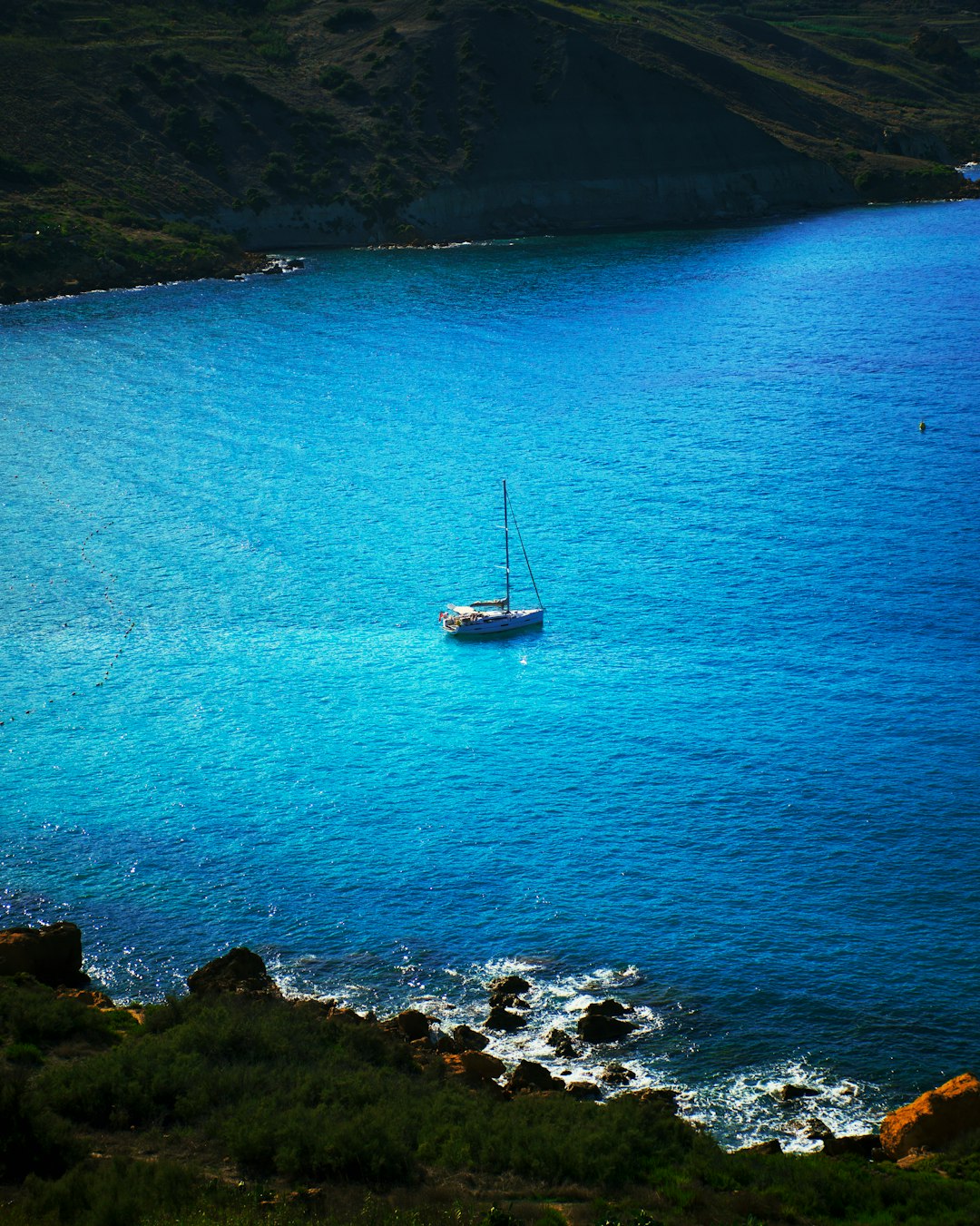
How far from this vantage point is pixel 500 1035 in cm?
4112

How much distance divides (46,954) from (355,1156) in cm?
1661

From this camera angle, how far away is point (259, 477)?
100312 millimetres

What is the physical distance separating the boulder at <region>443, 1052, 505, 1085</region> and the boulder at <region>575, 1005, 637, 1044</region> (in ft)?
11.6

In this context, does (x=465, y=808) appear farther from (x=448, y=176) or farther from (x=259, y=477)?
(x=448, y=176)

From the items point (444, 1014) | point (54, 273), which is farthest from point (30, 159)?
point (444, 1014)

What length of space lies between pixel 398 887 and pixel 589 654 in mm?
23559

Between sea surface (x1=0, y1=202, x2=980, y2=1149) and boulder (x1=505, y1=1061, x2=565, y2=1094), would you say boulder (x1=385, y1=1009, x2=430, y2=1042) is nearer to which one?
sea surface (x1=0, y1=202, x2=980, y2=1149)

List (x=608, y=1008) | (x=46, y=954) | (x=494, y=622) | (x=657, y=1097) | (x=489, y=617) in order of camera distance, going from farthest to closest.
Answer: (x=494, y=622) < (x=489, y=617) < (x=46, y=954) < (x=608, y=1008) < (x=657, y=1097)

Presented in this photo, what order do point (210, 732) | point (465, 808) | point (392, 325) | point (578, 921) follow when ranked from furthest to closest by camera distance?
point (392, 325), point (210, 732), point (465, 808), point (578, 921)

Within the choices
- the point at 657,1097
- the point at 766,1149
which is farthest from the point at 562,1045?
the point at 766,1149

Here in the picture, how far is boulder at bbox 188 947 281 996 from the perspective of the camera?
41.2 metres

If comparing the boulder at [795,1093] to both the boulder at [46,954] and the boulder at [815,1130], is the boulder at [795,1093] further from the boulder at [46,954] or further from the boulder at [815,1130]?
the boulder at [46,954]

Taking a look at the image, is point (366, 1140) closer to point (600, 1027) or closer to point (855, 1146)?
point (600, 1027)

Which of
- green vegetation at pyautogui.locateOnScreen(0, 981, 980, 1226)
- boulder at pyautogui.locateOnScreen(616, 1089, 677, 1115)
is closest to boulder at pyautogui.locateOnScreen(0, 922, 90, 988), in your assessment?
green vegetation at pyautogui.locateOnScreen(0, 981, 980, 1226)
